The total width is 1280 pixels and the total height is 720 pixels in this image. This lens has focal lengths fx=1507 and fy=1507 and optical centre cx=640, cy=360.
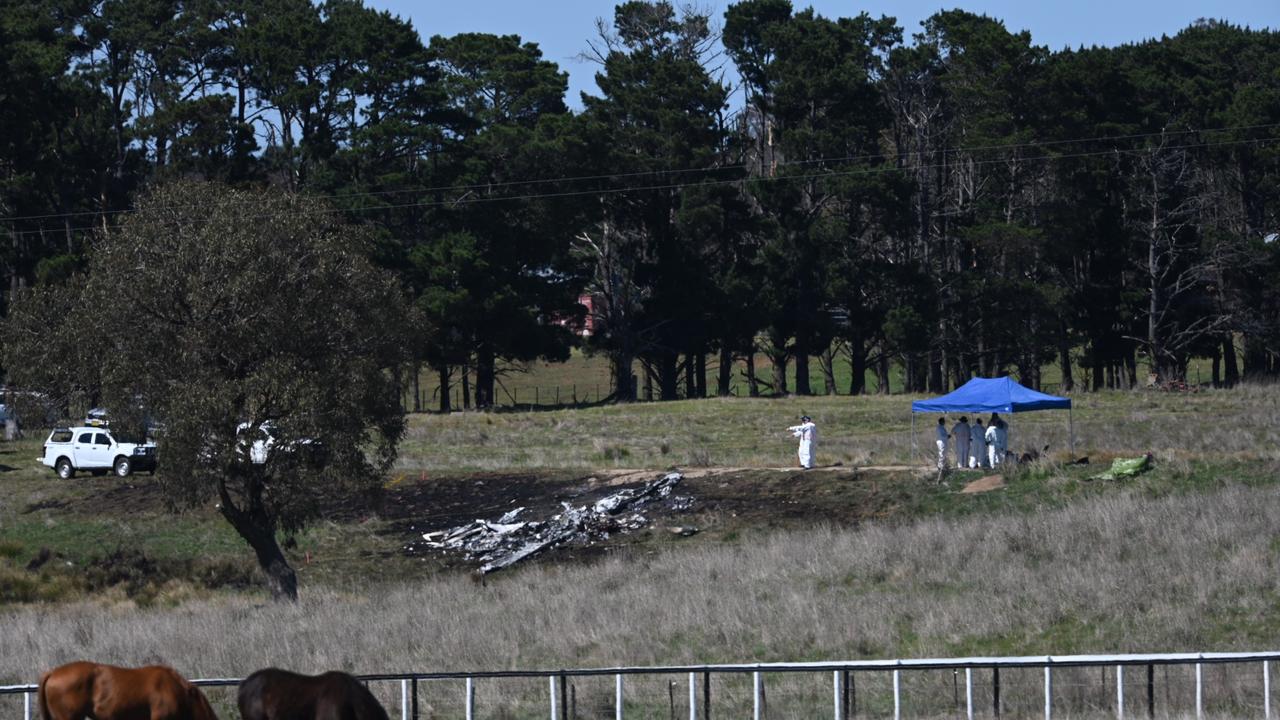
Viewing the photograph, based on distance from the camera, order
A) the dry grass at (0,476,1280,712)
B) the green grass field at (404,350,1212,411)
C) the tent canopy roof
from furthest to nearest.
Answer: the green grass field at (404,350,1212,411), the tent canopy roof, the dry grass at (0,476,1280,712)

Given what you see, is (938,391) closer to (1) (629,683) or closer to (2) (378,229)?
(2) (378,229)

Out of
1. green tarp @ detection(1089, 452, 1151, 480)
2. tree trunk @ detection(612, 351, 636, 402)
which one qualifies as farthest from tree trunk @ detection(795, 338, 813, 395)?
green tarp @ detection(1089, 452, 1151, 480)

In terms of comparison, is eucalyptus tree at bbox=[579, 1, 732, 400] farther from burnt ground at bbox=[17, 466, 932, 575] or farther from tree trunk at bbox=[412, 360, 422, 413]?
burnt ground at bbox=[17, 466, 932, 575]

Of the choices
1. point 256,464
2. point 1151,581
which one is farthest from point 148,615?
point 1151,581

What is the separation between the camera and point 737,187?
71938 millimetres

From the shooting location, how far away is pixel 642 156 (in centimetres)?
7175

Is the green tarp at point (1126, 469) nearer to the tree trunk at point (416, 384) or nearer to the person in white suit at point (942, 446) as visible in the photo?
the person in white suit at point (942, 446)

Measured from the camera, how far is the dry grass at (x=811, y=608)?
19.9 metres

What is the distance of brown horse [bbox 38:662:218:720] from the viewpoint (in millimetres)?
9930

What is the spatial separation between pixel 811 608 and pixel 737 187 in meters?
51.2

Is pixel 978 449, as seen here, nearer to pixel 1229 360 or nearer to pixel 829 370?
pixel 829 370

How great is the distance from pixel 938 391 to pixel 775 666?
59015 millimetres

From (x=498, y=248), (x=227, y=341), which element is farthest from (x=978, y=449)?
(x=498, y=248)

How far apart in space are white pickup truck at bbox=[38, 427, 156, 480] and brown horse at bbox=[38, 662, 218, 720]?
37417 millimetres
